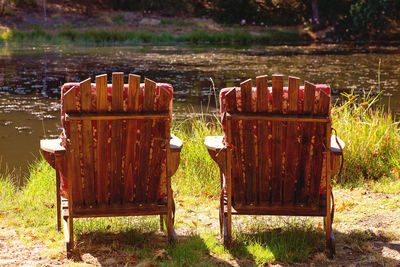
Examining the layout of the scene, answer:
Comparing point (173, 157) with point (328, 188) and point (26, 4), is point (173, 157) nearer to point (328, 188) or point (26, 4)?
point (328, 188)

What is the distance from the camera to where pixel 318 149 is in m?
3.43

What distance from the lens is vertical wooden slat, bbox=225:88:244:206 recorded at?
332cm

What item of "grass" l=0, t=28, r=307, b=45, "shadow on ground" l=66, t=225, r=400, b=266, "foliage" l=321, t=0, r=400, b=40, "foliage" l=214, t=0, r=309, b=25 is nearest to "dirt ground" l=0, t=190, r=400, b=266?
"shadow on ground" l=66, t=225, r=400, b=266

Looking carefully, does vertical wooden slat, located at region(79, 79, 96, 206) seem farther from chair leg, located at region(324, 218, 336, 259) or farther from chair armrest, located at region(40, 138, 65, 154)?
chair leg, located at region(324, 218, 336, 259)

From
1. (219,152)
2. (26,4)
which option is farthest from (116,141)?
(26,4)

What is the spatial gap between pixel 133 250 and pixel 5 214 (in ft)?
4.40

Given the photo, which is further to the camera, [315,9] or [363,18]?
[315,9]

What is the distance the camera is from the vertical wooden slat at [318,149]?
3.26 metres

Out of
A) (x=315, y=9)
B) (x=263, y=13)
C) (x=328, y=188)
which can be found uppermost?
(x=315, y=9)

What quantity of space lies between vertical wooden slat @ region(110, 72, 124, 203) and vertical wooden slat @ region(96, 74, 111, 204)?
3cm

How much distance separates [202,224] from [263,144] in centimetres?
99

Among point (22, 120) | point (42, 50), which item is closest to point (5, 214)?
point (22, 120)

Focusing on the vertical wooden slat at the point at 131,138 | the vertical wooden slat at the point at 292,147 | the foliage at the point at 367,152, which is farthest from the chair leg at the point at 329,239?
the foliage at the point at 367,152

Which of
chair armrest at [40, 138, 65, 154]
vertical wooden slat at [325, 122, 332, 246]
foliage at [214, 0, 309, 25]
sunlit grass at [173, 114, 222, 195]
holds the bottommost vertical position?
sunlit grass at [173, 114, 222, 195]
